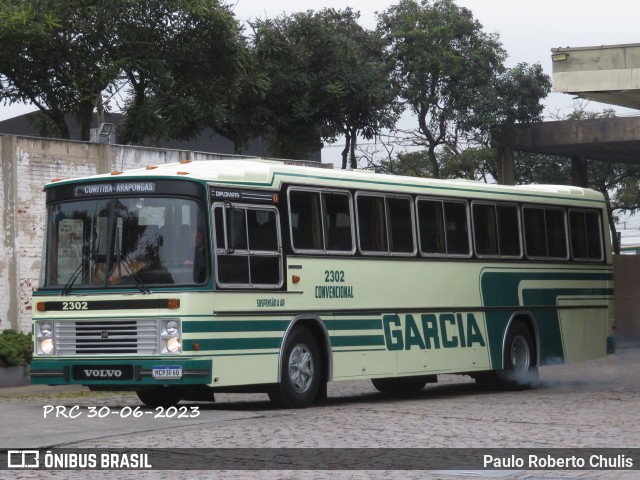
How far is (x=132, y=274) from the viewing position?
15070 mm

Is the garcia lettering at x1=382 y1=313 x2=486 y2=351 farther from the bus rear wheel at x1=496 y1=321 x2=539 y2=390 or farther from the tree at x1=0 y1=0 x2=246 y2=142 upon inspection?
the tree at x1=0 y1=0 x2=246 y2=142

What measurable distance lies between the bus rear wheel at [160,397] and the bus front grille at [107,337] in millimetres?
1223

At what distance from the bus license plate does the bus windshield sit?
921 mm

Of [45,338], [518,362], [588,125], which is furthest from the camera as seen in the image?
[588,125]

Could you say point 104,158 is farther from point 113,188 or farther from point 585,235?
point 113,188

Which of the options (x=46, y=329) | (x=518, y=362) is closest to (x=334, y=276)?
(x=46, y=329)

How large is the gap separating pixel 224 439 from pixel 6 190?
42.4ft

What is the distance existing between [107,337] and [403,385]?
6.51m

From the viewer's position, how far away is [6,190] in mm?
23812

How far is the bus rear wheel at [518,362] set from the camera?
20.4 metres

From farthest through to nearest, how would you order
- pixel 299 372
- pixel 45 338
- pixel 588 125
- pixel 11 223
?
pixel 588 125, pixel 11 223, pixel 299 372, pixel 45 338

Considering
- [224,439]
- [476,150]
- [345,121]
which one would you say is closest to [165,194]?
[224,439]

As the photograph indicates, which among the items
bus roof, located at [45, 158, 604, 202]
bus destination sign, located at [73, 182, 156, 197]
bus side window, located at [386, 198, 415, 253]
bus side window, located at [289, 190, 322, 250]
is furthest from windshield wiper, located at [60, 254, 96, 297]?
bus side window, located at [386, 198, 415, 253]

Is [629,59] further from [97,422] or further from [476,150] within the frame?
[476,150]
